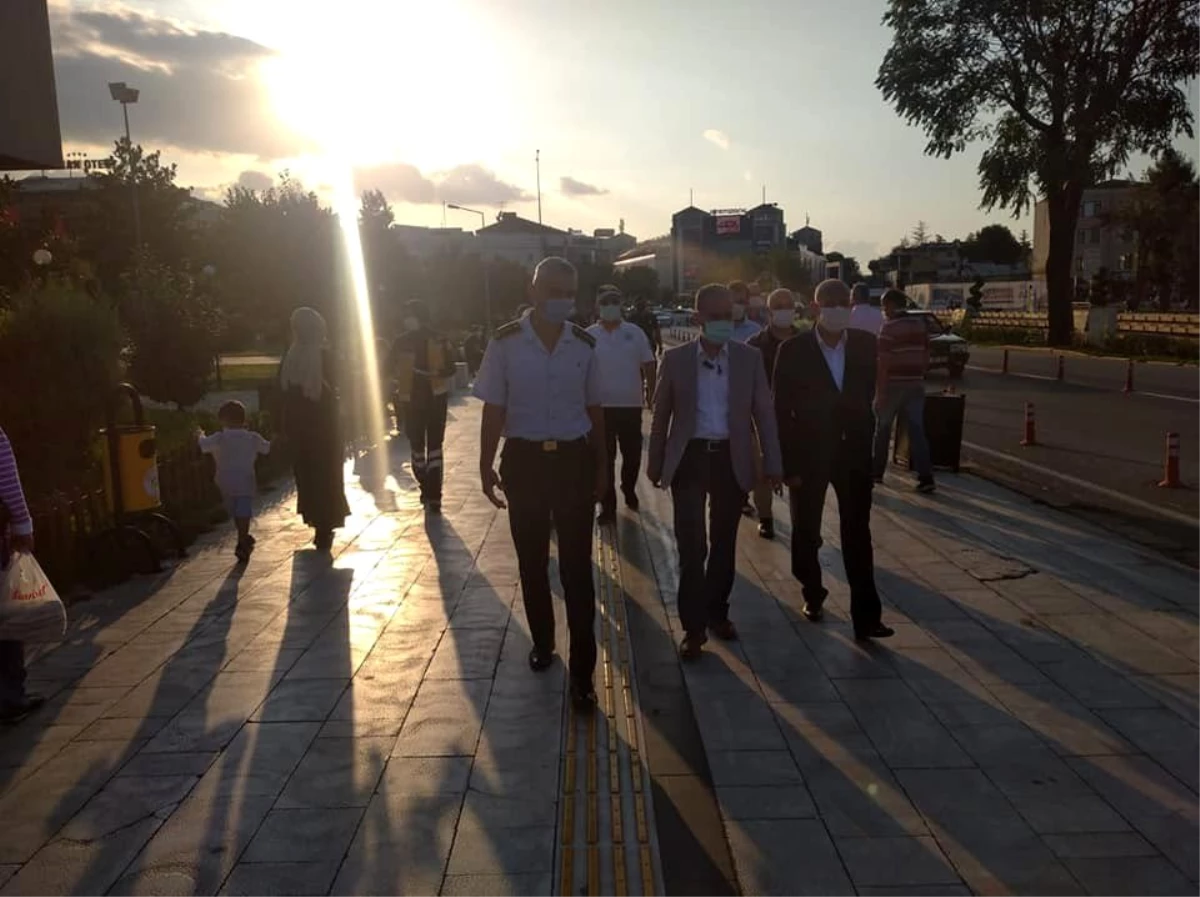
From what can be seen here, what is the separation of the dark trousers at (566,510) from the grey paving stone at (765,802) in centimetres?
113

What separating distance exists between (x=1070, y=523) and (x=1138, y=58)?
97.2 ft

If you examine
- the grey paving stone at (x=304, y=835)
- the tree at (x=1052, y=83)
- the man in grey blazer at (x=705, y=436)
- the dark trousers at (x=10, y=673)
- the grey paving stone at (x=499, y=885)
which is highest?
the tree at (x=1052, y=83)

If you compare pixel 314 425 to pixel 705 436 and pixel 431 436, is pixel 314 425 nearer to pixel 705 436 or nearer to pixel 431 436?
pixel 431 436

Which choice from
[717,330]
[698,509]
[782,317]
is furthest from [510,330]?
[782,317]

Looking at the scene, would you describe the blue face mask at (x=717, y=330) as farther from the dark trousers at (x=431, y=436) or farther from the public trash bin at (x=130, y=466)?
the dark trousers at (x=431, y=436)

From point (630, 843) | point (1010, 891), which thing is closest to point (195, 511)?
point (630, 843)

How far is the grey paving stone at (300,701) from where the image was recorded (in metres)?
5.06

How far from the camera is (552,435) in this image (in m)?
5.11

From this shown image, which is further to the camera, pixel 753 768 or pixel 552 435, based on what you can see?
pixel 552 435

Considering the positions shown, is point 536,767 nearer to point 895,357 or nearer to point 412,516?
point 412,516

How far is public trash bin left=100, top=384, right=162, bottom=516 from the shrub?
0.21 metres

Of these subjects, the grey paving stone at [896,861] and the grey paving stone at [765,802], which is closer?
the grey paving stone at [896,861]

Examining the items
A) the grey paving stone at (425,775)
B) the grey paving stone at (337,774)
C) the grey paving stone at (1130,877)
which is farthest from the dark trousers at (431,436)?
the grey paving stone at (1130,877)

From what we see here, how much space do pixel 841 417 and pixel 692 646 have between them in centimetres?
154
